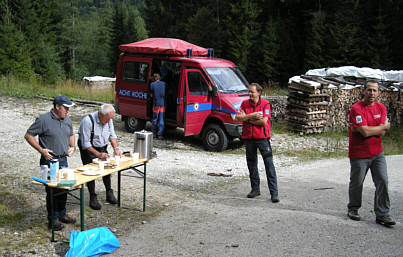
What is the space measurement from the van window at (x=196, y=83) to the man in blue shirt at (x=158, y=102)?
3.56 feet

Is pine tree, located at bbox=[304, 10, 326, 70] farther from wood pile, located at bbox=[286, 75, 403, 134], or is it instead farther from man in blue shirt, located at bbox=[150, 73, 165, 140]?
man in blue shirt, located at bbox=[150, 73, 165, 140]

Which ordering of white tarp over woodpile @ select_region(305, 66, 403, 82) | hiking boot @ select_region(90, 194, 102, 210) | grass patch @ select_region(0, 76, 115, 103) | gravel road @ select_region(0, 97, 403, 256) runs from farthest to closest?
grass patch @ select_region(0, 76, 115, 103)
white tarp over woodpile @ select_region(305, 66, 403, 82)
hiking boot @ select_region(90, 194, 102, 210)
gravel road @ select_region(0, 97, 403, 256)

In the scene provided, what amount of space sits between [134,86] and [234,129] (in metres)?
3.78

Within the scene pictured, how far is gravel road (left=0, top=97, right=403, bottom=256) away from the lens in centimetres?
543

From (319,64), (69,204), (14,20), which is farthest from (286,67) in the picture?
(69,204)

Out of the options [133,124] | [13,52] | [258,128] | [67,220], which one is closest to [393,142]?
[133,124]

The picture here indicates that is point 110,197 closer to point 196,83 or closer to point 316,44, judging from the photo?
point 196,83

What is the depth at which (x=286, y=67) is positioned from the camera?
37062 mm

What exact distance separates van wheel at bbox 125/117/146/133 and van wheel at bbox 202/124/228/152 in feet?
8.57

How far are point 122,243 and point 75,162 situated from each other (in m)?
5.07

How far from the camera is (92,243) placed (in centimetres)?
519

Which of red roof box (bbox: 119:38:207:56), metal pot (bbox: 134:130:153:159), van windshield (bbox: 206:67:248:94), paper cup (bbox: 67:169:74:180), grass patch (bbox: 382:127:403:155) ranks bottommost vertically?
grass patch (bbox: 382:127:403:155)

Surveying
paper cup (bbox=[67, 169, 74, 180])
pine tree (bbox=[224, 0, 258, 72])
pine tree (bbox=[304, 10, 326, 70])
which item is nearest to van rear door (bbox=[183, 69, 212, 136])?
paper cup (bbox=[67, 169, 74, 180])

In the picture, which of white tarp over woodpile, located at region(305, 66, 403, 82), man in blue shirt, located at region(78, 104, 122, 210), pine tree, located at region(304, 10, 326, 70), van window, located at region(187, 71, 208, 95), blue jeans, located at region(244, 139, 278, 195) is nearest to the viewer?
man in blue shirt, located at region(78, 104, 122, 210)
